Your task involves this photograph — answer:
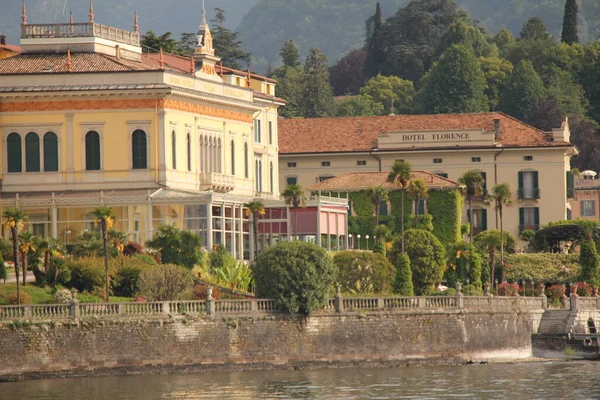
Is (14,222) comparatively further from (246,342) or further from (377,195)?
(377,195)

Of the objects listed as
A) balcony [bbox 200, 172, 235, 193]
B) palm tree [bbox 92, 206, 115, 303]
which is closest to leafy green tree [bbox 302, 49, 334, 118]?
balcony [bbox 200, 172, 235, 193]

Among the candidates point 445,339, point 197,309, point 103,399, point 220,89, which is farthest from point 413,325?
point 220,89

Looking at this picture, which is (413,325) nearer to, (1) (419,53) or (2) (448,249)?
(2) (448,249)

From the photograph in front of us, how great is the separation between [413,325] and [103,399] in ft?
58.0

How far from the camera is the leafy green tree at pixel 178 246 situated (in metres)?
88.0

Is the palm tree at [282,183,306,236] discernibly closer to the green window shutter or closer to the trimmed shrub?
the trimmed shrub

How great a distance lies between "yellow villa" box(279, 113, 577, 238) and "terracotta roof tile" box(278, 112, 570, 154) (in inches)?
2.4

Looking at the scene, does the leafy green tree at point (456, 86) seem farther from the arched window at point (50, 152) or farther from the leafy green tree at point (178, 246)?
the leafy green tree at point (178, 246)

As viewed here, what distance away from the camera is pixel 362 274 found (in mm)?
89688

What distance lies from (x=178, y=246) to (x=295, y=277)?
9.57 meters

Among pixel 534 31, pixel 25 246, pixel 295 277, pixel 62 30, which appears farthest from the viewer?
pixel 534 31

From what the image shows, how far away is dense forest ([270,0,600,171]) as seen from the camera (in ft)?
516

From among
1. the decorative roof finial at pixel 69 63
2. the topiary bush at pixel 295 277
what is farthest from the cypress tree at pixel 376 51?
the topiary bush at pixel 295 277

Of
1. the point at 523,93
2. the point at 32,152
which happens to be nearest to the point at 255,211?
the point at 32,152
